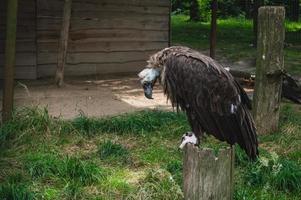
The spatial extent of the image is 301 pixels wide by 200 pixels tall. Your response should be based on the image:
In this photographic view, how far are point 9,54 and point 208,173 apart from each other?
159 inches

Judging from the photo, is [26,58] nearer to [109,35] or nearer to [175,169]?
[109,35]

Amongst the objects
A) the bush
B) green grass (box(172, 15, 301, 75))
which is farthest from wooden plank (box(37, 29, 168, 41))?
the bush

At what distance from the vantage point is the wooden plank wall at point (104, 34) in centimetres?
1223

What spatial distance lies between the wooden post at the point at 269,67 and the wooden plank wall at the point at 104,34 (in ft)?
18.2

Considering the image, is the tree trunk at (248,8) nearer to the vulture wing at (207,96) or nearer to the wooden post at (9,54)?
the wooden post at (9,54)

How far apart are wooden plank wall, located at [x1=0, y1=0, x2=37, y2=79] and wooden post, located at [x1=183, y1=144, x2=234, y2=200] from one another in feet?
26.2

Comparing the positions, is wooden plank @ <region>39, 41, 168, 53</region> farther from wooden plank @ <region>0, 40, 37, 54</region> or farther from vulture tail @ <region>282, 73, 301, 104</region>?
vulture tail @ <region>282, 73, 301, 104</region>

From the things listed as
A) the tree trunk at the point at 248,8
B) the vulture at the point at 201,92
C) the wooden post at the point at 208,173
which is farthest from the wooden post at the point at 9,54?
the tree trunk at the point at 248,8

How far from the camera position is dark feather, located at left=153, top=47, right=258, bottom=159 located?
5.20 meters

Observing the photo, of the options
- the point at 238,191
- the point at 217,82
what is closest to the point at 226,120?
the point at 217,82

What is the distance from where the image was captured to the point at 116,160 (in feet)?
22.4

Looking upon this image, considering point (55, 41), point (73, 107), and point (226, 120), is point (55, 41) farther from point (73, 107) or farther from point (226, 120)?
point (226, 120)

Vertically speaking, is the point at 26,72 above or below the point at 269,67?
below

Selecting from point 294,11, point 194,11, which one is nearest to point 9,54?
point 194,11
